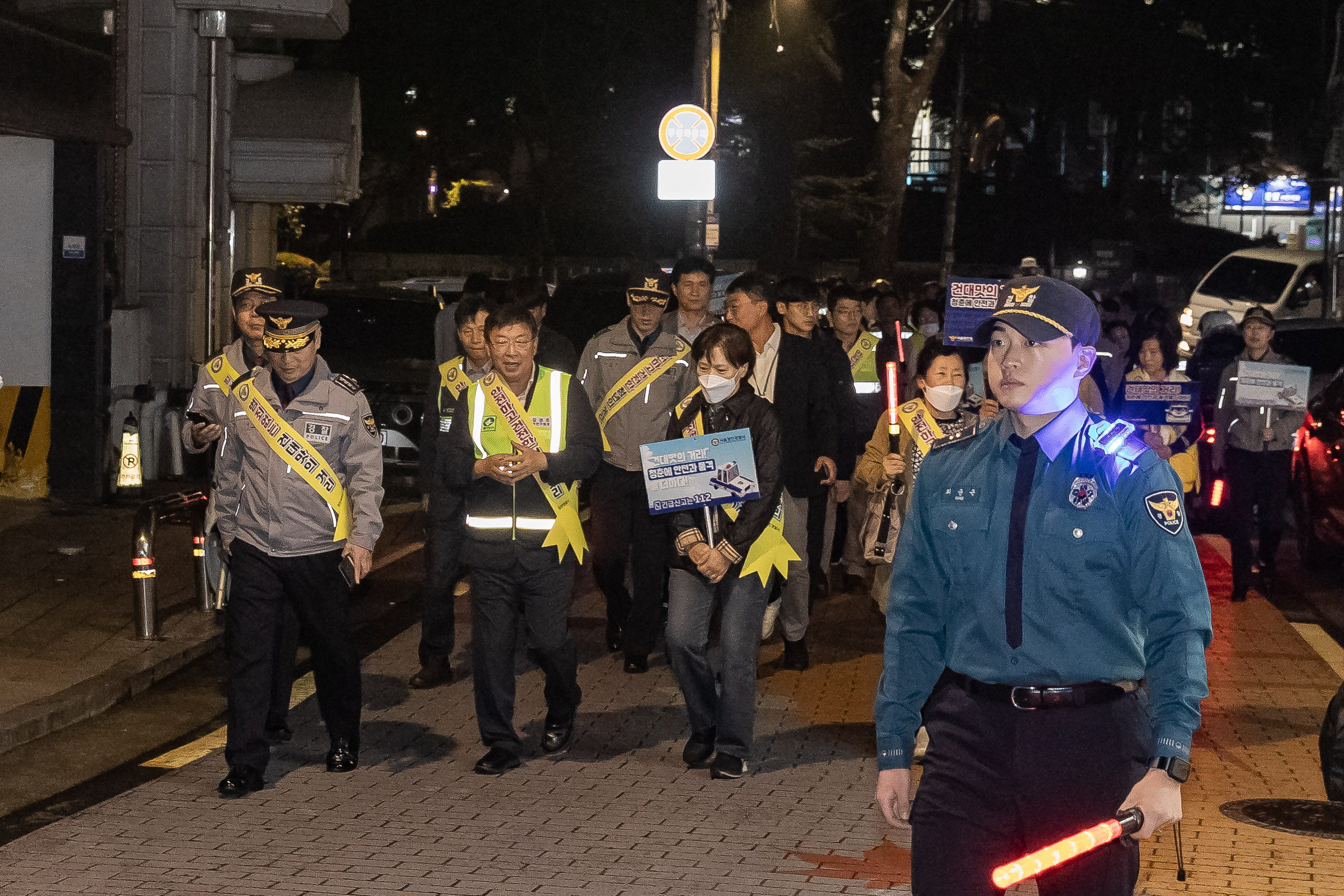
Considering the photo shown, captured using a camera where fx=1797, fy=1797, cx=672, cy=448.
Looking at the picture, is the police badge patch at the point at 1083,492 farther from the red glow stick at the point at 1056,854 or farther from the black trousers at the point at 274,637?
the black trousers at the point at 274,637

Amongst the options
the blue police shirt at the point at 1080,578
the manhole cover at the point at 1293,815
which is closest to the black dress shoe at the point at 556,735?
the manhole cover at the point at 1293,815

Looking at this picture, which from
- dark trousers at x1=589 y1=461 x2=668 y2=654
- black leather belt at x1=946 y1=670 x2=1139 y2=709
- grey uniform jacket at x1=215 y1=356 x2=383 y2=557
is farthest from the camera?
dark trousers at x1=589 y1=461 x2=668 y2=654

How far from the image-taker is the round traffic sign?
17281mm

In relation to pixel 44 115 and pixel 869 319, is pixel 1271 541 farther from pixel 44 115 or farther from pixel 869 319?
pixel 44 115

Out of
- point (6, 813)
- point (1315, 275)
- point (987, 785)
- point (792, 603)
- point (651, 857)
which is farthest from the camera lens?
point (1315, 275)

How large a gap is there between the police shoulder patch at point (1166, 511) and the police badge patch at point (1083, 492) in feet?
0.36

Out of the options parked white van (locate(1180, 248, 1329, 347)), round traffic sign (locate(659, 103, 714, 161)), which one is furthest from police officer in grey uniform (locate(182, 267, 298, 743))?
parked white van (locate(1180, 248, 1329, 347))

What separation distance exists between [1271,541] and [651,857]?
7427 millimetres

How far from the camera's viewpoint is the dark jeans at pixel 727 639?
716 centimetres

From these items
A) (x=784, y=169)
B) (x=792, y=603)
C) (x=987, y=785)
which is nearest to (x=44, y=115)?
(x=792, y=603)

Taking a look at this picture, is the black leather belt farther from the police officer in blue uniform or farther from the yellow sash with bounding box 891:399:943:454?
the yellow sash with bounding box 891:399:943:454

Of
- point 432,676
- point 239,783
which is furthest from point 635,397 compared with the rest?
point 239,783

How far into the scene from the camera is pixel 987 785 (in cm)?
374

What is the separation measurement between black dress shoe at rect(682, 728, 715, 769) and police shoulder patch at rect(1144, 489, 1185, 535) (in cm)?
392
